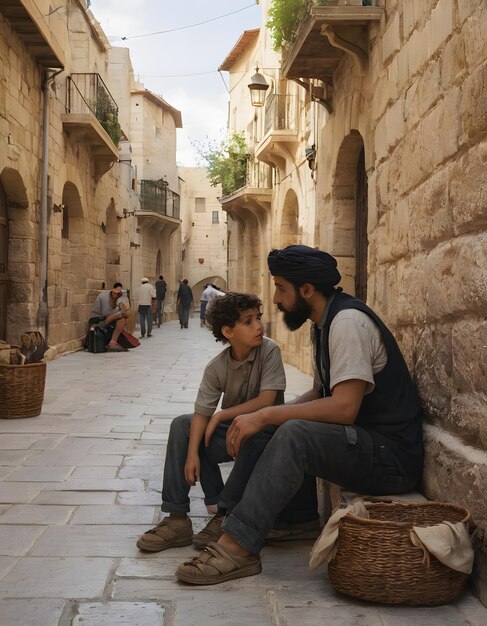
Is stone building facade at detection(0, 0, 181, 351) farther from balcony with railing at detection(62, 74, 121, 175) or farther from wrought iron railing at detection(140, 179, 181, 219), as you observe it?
wrought iron railing at detection(140, 179, 181, 219)

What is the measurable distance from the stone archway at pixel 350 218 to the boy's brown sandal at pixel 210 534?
4.94 metres

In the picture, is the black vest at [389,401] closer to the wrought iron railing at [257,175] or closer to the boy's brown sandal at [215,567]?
the boy's brown sandal at [215,567]

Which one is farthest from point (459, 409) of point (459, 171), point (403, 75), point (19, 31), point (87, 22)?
point (87, 22)

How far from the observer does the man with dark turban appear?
10.0ft

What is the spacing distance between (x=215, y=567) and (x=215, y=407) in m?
0.87

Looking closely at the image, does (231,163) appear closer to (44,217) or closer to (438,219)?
(44,217)

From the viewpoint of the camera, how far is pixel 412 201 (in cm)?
423

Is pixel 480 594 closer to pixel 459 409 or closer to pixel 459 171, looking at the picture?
pixel 459 409

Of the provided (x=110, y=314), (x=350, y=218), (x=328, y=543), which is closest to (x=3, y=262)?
(x=110, y=314)

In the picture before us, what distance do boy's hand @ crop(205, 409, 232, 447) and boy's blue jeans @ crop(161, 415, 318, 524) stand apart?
48mm

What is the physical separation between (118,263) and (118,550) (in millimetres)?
18468

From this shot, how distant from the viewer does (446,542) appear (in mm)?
2662

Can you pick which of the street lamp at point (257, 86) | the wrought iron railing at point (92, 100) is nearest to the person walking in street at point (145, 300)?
the wrought iron railing at point (92, 100)

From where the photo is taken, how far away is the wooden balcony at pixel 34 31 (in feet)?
33.9
